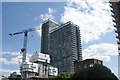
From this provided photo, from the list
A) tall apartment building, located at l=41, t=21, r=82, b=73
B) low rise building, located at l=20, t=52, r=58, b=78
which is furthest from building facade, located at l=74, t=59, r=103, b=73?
tall apartment building, located at l=41, t=21, r=82, b=73

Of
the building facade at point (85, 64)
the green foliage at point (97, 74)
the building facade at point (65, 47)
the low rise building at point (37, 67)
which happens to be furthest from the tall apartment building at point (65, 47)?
the green foliage at point (97, 74)

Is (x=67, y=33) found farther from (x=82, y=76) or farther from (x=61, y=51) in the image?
(x=82, y=76)

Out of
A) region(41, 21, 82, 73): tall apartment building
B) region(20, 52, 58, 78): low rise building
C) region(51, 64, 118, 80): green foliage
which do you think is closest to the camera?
region(51, 64, 118, 80): green foliage

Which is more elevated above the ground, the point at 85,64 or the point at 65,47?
the point at 65,47

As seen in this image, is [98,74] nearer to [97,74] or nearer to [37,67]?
[97,74]

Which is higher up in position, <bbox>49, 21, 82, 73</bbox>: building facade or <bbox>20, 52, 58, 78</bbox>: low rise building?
<bbox>49, 21, 82, 73</bbox>: building facade

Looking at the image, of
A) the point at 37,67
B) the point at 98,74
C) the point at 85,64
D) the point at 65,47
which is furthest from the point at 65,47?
the point at 98,74

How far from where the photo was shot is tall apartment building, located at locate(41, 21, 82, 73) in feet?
548

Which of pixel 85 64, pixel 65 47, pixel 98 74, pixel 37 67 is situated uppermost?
pixel 65 47

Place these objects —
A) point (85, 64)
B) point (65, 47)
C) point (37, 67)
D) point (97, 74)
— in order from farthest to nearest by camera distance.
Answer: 1. point (65, 47)
2. point (37, 67)
3. point (85, 64)
4. point (97, 74)

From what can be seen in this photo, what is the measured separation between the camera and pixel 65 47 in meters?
174

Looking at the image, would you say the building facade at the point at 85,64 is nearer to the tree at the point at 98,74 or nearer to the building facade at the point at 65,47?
the tree at the point at 98,74

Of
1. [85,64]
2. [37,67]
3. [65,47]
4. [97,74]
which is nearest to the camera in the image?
[97,74]

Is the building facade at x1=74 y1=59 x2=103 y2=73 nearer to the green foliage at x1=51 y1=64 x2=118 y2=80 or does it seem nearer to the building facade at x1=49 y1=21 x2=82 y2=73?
the green foliage at x1=51 y1=64 x2=118 y2=80
